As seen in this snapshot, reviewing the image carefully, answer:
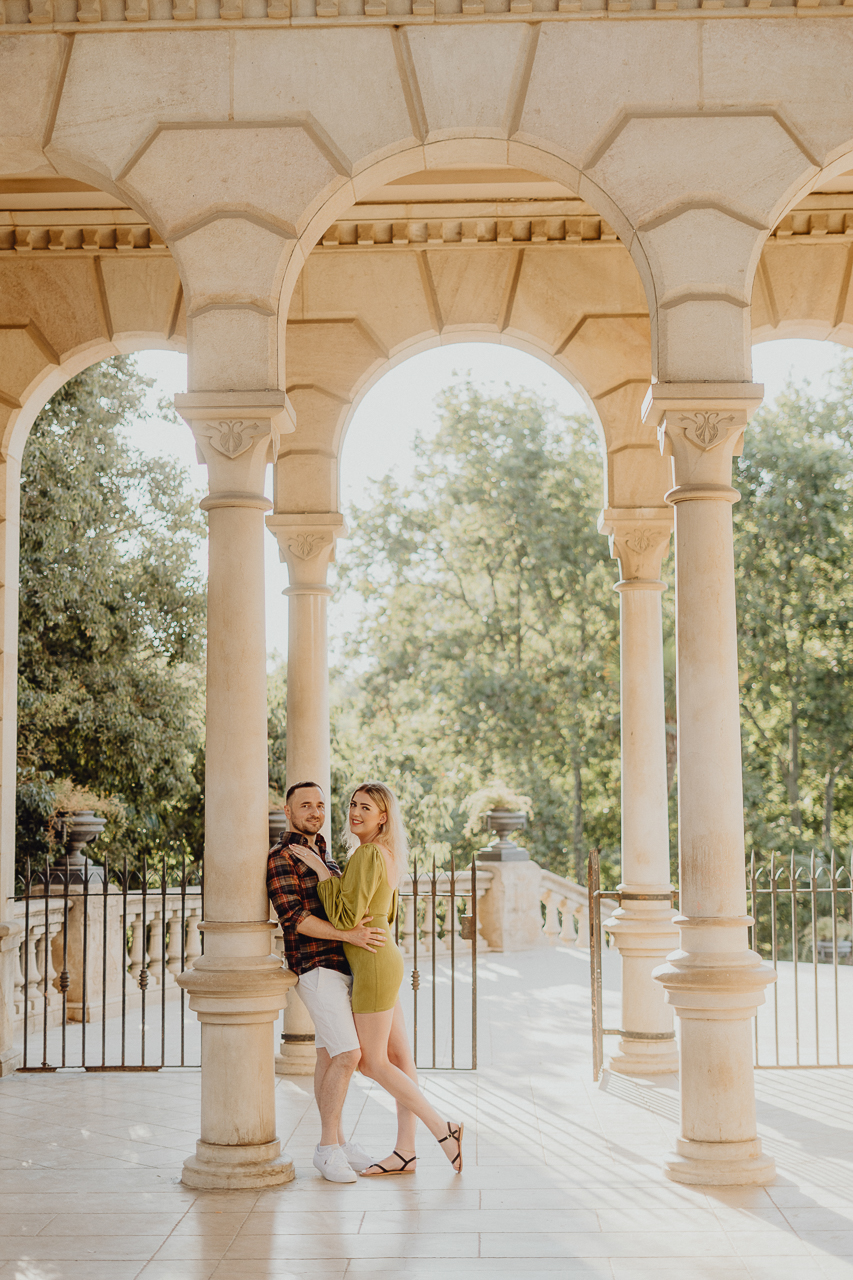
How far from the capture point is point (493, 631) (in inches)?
→ 1110

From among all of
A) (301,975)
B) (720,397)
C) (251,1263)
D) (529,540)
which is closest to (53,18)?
(720,397)

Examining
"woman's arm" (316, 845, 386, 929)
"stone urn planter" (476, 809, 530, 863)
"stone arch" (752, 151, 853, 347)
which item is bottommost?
"stone urn planter" (476, 809, 530, 863)

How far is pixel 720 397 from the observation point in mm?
6770

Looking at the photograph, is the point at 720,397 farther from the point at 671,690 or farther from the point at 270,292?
the point at 671,690

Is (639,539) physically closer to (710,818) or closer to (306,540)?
(306,540)

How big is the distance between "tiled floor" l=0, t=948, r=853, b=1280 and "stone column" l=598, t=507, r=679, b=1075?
110 cm

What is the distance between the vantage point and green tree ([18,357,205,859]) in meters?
18.4

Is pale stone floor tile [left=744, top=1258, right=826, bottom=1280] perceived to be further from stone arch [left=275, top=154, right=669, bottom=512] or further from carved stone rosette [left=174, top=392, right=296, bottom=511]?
stone arch [left=275, top=154, right=669, bottom=512]

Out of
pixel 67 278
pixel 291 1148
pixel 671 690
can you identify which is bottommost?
pixel 291 1148

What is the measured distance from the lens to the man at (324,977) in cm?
657

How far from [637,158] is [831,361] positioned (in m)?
22.1

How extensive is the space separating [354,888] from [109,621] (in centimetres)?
1375

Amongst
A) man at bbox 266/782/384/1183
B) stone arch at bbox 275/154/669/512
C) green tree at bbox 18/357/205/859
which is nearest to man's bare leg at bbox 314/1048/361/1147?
man at bbox 266/782/384/1183

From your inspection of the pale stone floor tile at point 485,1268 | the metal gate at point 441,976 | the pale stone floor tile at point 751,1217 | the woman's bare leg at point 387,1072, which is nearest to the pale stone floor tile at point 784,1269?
the pale stone floor tile at point 751,1217
